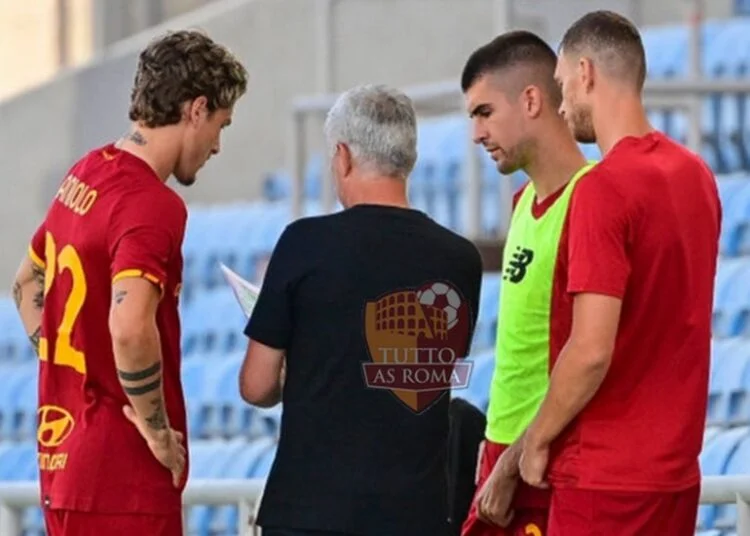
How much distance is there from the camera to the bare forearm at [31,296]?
417 centimetres

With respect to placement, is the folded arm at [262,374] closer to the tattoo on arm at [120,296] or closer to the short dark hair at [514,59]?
the tattoo on arm at [120,296]

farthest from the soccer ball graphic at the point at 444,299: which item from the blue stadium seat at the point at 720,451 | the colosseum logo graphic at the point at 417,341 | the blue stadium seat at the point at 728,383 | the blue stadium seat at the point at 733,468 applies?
the blue stadium seat at the point at 728,383

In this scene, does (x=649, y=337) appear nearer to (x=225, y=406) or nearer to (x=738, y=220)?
(x=738, y=220)

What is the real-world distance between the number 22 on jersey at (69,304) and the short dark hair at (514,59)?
33.9 inches

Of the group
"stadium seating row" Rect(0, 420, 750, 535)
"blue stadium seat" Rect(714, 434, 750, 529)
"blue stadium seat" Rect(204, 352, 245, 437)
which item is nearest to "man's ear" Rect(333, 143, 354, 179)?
"stadium seating row" Rect(0, 420, 750, 535)

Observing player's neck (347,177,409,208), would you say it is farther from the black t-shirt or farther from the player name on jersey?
the player name on jersey

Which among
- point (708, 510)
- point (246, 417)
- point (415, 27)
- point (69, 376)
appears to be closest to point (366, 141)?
point (69, 376)

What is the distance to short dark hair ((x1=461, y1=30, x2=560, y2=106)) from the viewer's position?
14.0 feet

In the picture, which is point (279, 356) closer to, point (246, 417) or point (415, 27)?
point (246, 417)

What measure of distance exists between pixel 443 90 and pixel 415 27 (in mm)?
4128

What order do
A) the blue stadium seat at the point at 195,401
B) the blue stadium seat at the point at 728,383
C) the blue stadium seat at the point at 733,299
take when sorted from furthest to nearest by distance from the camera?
the blue stadium seat at the point at 195,401, the blue stadium seat at the point at 733,299, the blue stadium seat at the point at 728,383

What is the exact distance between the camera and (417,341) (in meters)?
3.99

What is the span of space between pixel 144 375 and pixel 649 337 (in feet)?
2.84

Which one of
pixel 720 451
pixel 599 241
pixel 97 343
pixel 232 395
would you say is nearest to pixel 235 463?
pixel 232 395
